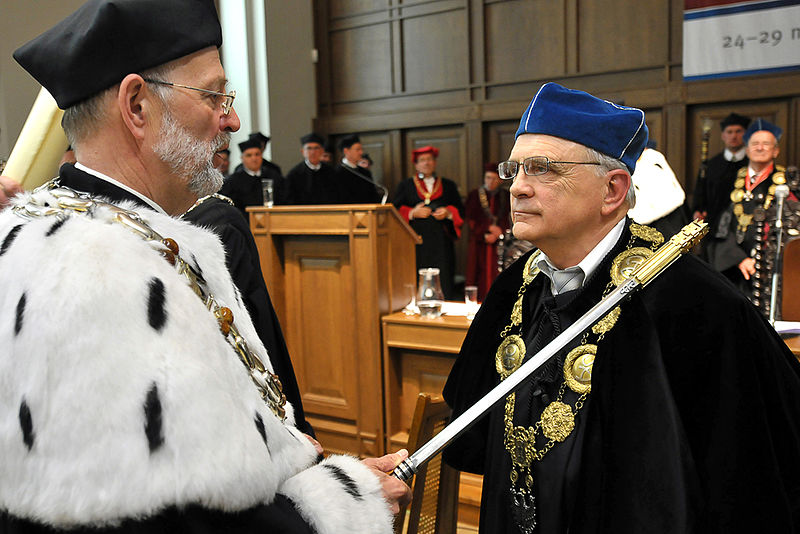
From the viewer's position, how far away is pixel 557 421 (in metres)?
1.53

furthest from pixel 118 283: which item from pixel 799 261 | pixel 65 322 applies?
pixel 799 261

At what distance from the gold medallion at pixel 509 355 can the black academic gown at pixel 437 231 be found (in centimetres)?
617

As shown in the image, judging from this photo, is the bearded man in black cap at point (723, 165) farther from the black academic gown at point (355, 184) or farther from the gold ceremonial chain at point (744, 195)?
the black academic gown at point (355, 184)

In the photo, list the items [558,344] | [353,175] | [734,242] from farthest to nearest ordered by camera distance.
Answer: [353,175], [734,242], [558,344]

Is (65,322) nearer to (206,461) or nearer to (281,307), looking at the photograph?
(206,461)

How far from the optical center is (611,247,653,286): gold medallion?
156cm

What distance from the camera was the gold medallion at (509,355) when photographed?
5.55 ft

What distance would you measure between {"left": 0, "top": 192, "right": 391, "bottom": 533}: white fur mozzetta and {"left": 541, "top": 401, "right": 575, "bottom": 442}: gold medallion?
719 millimetres

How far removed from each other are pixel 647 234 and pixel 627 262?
10 centimetres

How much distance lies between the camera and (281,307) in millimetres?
4219

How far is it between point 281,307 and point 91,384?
3.31 meters

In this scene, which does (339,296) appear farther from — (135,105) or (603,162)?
(135,105)

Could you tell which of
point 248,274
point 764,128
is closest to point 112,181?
point 248,274

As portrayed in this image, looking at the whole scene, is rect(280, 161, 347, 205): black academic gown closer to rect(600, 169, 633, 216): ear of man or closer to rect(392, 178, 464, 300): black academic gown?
rect(392, 178, 464, 300): black academic gown
